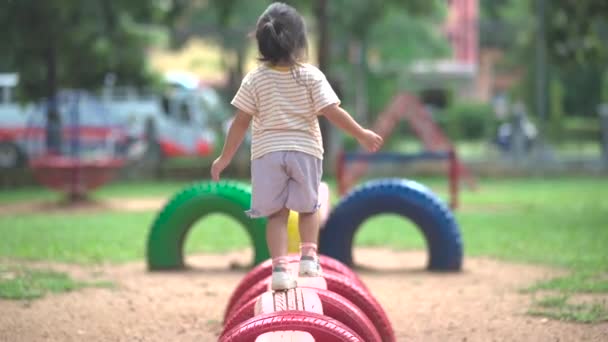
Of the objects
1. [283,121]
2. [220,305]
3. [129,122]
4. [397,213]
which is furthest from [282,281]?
[129,122]

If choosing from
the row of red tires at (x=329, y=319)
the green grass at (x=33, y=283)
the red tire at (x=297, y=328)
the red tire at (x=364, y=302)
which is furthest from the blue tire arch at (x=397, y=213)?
the red tire at (x=297, y=328)

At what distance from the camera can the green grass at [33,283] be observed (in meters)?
7.87

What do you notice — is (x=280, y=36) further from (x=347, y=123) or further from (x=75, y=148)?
(x=75, y=148)

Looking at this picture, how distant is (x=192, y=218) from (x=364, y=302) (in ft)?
14.3

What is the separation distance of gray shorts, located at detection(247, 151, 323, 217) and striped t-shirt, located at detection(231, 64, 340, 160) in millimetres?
49

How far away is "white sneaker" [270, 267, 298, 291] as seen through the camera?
17.5 ft

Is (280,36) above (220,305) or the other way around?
→ above

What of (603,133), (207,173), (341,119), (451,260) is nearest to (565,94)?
(603,133)

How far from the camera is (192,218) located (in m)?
9.88

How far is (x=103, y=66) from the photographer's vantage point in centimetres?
2603

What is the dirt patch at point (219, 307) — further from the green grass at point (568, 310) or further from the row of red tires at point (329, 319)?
the row of red tires at point (329, 319)

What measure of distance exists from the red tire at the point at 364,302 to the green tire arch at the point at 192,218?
12.5 feet

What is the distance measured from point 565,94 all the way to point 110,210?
3576cm

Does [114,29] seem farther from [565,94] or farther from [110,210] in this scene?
[565,94]
